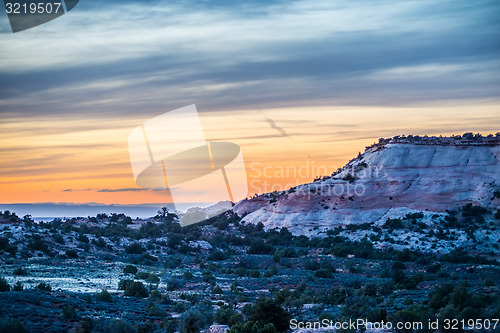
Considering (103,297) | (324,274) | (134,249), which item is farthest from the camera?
(134,249)

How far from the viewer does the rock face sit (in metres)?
71.8

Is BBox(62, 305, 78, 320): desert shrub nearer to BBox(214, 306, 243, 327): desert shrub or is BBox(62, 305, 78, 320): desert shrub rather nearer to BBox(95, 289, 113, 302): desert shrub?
BBox(95, 289, 113, 302): desert shrub

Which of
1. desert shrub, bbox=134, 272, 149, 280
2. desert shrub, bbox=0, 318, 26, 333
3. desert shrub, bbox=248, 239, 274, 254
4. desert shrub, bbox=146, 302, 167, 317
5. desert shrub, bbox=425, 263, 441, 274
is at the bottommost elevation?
desert shrub, bbox=248, 239, 274, 254

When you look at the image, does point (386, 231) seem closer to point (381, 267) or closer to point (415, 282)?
point (381, 267)

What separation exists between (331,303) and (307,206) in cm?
4606

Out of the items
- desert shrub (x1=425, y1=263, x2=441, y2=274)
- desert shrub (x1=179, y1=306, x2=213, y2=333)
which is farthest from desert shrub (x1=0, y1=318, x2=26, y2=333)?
desert shrub (x1=425, y1=263, x2=441, y2=274)

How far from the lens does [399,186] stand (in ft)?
246

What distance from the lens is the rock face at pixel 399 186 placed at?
71.8 m

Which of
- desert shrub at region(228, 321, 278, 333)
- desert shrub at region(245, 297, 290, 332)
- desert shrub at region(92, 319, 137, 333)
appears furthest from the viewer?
desert shrub at region(245, 297, 290, 332)

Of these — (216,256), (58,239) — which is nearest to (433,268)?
(216,256)

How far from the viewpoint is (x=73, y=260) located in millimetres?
48031

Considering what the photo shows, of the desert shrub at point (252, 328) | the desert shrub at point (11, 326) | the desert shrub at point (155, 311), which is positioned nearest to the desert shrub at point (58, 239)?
the desert shrub at point (155, 311)

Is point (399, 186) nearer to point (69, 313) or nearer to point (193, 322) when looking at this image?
point (193, 322)

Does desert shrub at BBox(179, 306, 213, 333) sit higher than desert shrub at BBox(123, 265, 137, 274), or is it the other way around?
desert shrub at BBox(179, 306, 213, 333)
